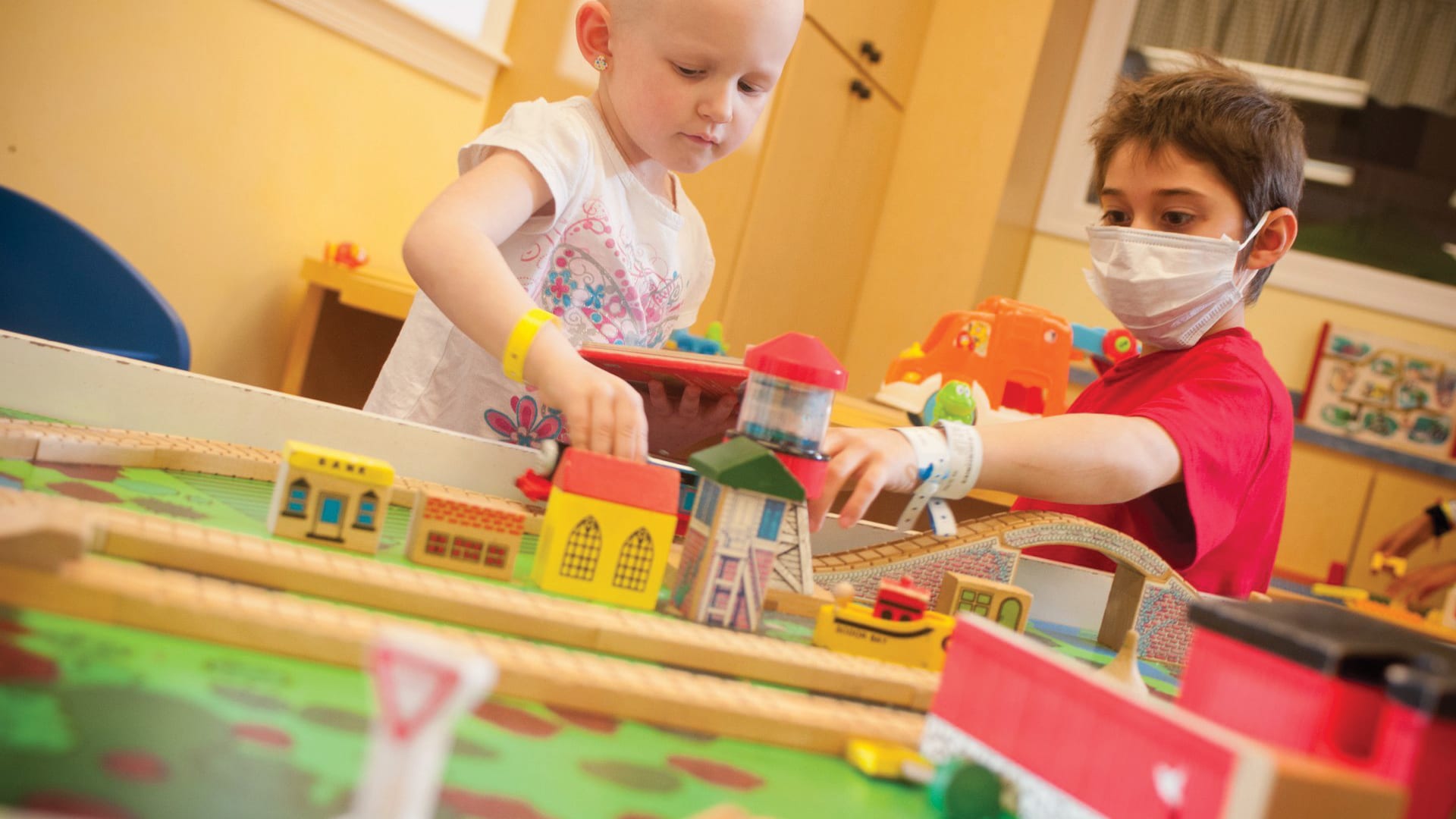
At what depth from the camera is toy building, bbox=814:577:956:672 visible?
0.69 m

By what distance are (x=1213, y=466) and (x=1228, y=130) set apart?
1.28ft

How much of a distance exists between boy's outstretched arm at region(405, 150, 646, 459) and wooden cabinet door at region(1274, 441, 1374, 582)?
9.19ft

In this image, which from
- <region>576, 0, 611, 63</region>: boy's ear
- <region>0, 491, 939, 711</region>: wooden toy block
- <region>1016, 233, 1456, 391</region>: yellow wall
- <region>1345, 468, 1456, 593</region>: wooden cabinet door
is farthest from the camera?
<region>1016, 233, 1456, 391</region>: yellow wall

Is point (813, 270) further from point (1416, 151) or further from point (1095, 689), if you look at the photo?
point (1095, 689)

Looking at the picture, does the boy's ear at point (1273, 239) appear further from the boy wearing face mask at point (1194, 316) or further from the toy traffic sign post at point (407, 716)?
the toy traffic sign post at point (407, 716)

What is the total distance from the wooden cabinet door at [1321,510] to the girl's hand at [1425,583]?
395mm

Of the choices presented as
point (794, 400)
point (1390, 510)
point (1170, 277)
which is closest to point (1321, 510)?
point (1390, 510)

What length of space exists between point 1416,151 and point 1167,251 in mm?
2747

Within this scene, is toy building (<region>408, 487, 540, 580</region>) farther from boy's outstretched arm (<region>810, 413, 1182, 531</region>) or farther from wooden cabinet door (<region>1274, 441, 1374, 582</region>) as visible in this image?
wooden cabinet door (<region>1274, 441, 1374, 582</region>)

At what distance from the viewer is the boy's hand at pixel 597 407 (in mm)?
763

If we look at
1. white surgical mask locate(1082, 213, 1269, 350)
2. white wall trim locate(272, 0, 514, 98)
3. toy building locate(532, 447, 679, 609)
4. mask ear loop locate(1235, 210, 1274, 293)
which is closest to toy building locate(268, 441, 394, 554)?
toy building locate(532, 447, 679, 609)

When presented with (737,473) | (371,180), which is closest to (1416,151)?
(371,180)

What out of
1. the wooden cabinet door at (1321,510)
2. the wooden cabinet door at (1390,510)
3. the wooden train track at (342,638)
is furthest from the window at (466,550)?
the wooden cabinet door at (1390,510)

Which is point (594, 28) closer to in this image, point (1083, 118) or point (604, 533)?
point (604, 533)
